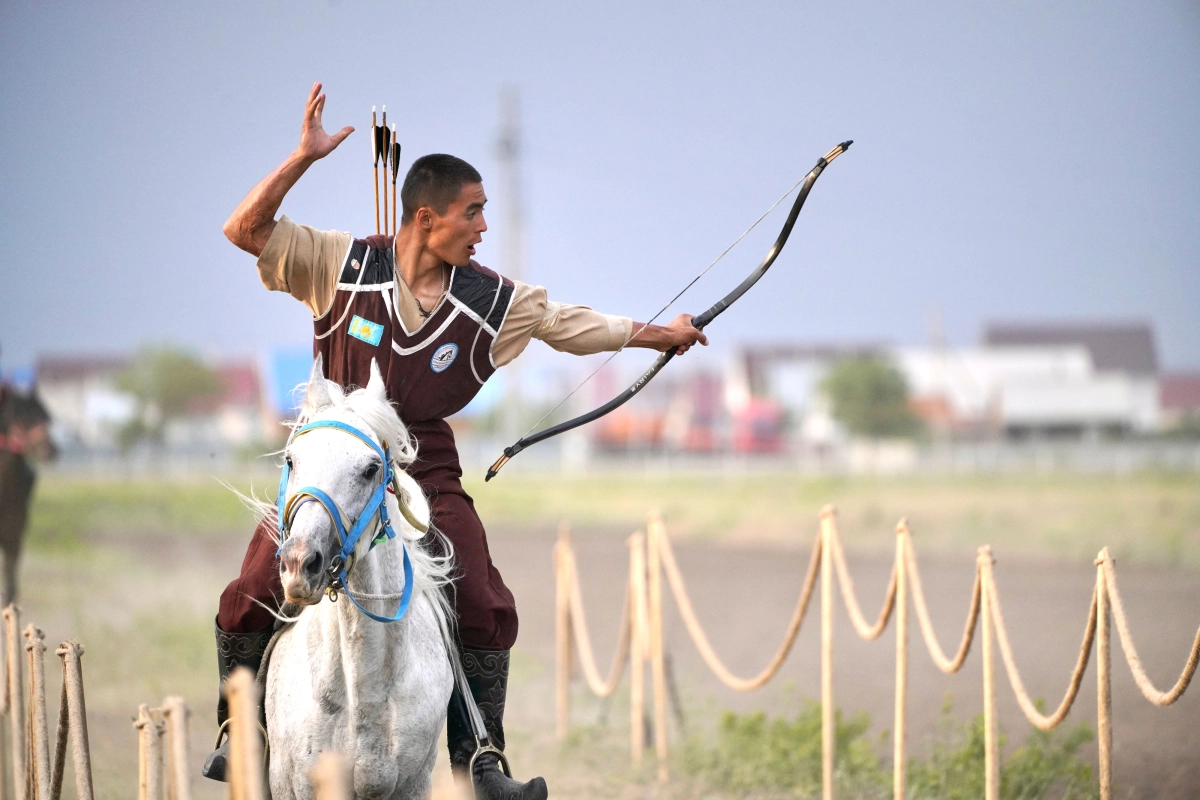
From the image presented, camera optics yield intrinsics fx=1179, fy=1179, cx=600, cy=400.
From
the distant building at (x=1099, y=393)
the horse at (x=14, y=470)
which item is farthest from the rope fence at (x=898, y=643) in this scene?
the distant building at (x=1099, y=393)

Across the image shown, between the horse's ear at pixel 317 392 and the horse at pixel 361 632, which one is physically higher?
the horse's ear at pixel 317 392

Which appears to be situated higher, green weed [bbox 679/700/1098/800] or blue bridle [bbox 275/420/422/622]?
blue bridle [bbox 275/420/422/622]

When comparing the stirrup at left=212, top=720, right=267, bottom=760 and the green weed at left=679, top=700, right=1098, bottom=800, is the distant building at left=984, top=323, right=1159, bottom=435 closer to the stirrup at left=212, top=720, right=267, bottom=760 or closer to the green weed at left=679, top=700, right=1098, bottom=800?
the green weed at left=679, top=700, right=1098, bottom=800

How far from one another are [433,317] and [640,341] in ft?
2.92

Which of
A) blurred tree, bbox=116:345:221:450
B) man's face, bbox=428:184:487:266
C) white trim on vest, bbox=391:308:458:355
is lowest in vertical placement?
white trim on vest, bbox=391:308:458:355

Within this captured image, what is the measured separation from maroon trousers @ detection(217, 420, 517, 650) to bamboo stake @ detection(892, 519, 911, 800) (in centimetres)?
239

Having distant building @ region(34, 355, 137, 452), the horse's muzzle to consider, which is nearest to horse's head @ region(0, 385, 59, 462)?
the horse's muzzle

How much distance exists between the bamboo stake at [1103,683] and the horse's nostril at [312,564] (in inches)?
132

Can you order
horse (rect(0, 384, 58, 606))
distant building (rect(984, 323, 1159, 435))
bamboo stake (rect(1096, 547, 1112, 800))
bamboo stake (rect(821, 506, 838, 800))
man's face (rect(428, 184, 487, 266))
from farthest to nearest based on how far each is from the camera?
distant building (rect(984, 323, 1159, 435)), horse (rect(0, 384, 58, 606)), bamboo stake (rect(821, 506, 838, 800)), bamboo stake (rect(1096, 547, 1112, 800)), man's face (rect(428, 184, 487, 266))

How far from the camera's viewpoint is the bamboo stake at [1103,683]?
503 centimetres

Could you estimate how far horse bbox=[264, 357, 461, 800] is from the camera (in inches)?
145

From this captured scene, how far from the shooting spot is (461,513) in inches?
188

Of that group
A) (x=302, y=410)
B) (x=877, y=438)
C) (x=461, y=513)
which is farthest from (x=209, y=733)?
(x=877, y=438)

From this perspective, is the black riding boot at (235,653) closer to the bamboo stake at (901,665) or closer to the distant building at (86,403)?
the bamboo stake at (901,665)
